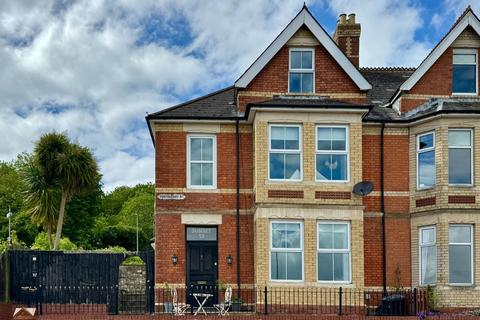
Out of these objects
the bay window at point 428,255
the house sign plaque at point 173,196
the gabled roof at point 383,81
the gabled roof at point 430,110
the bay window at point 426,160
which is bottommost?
the bay window at point 428,255

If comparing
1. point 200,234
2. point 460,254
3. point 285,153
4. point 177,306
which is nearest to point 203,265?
point 200,234

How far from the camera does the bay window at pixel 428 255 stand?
24797 mm

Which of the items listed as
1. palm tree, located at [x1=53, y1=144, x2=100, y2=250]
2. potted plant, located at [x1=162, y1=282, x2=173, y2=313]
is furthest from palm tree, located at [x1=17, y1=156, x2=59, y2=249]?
potted plant, located at [x1=162, y1=282, x2=173, y2=313]

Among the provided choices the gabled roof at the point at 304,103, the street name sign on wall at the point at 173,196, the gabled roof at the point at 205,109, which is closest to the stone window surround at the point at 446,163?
the gabled roof at the point at 304,103

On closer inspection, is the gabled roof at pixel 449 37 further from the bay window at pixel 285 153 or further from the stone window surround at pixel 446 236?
the stone window surround at pixel 446 236

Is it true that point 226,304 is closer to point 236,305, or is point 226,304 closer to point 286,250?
point 236,305

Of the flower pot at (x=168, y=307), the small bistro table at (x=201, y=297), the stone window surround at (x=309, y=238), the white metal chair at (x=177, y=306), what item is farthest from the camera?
the stone window surround at (x=309, y=238)

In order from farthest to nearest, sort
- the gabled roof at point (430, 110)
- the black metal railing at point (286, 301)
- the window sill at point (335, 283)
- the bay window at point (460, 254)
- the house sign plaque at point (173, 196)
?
1. the house sign plaque at point (173, 196)
2. the gabled roof at point (430, 110)
3. the bay window at point (460, 254)
4. the window sill at point (335, 283)
5. the black metal railing at point (286, 301)

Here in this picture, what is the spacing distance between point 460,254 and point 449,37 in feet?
23.1

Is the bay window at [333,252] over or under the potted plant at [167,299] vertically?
over

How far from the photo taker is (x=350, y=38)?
96.5ft

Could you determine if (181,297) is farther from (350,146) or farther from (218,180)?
(350,146)

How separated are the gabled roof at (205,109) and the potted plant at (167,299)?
5.39 m

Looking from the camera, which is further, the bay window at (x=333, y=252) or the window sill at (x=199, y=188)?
the window sill at (x=199, y=188)
